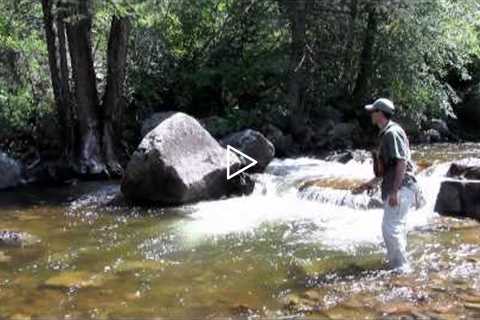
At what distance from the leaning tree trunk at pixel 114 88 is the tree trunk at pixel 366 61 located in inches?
247

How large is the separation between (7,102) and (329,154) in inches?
316

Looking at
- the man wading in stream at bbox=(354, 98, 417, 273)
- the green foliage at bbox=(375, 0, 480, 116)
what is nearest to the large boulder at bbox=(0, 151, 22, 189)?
the green foliage at bbox=(375, 0, 480, 116)

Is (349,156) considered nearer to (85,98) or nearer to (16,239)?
(85,98)

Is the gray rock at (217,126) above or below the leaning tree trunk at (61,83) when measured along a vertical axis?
below

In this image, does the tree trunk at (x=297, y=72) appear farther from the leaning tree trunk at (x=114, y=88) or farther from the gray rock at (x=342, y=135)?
the leaning tree trunk at (x=114, y=88)

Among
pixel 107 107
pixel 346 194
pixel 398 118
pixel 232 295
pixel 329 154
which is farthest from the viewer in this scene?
pixel 398 118

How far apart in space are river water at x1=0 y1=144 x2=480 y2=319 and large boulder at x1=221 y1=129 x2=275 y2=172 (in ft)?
5.02

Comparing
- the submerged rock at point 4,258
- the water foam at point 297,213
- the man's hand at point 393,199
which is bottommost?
the submerged rock at point 4,258

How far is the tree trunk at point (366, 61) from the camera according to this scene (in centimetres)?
1880

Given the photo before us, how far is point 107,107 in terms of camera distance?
16812 mm

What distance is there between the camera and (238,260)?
9.20 meters

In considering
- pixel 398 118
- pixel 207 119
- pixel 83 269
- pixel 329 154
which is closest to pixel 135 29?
pixel 207 119

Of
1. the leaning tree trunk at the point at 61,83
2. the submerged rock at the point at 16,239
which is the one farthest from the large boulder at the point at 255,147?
the submerged rock at the point at 16,239

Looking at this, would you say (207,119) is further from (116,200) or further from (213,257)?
(213,257)
